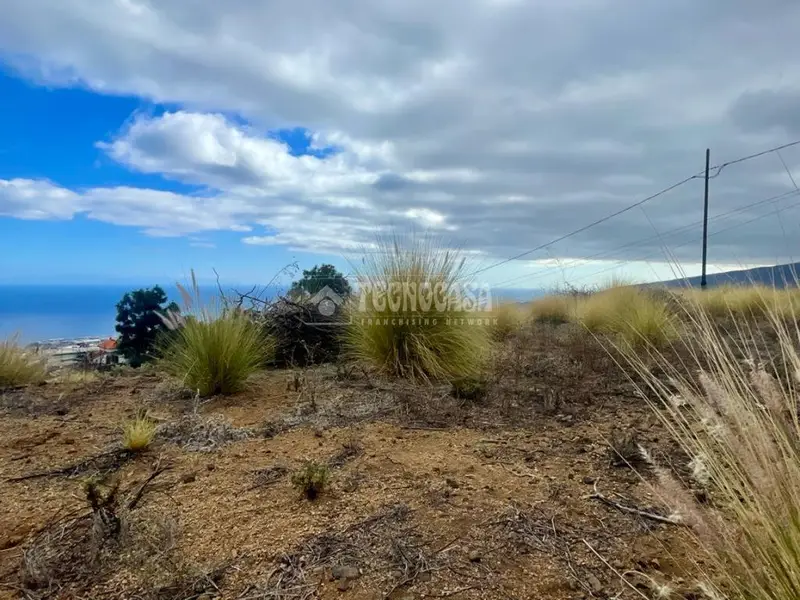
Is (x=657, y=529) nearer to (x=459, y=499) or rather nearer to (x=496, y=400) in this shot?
(x=459, y=499)

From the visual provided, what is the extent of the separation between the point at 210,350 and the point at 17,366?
2340 millimetres

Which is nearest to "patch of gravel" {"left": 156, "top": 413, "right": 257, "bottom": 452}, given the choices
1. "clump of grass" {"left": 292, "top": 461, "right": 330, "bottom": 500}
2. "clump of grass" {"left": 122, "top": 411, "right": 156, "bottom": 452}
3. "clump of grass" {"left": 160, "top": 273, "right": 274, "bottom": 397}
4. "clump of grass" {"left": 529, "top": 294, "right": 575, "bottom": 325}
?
"clump of grass" {"left": 122, "top": 411, "right": 156, "bottom": 452}

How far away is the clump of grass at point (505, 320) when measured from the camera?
737cm

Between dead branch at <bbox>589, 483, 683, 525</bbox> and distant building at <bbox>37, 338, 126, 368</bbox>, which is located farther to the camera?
distant building at <bbox>37, 338, 126, 368</bbox>

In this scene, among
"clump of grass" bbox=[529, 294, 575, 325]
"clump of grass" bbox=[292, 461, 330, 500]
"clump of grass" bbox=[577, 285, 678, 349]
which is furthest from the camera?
"clump of grass" bbox=[529, 294, 575, 325]

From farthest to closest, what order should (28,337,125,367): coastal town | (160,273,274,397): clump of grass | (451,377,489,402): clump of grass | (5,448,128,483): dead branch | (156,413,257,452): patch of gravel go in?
1. (28,337,125,367): coastal town
2. (160,273,274,397): clump of grass
3. (451,377,489,402): clump of grass
4. (156,413,257,452): patch of gravel
5. (5,448,128,483): dead branch

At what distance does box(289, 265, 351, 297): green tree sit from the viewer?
6360 millimetres

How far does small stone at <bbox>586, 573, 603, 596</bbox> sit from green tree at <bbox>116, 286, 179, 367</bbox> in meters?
6.85

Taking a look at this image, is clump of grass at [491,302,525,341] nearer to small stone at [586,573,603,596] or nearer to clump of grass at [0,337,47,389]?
clump of grass at [0,337,47,389]

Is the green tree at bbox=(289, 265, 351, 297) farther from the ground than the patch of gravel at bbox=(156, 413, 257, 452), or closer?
farther from the ground

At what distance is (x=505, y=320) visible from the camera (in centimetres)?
784

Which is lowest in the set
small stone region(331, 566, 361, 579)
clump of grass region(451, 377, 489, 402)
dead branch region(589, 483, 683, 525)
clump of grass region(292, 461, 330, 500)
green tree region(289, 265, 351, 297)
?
dead branch region(589, 483, 683, 525)

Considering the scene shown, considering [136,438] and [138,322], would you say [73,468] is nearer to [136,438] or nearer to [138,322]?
[136,438]

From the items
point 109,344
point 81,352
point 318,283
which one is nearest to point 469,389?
point 318,283
